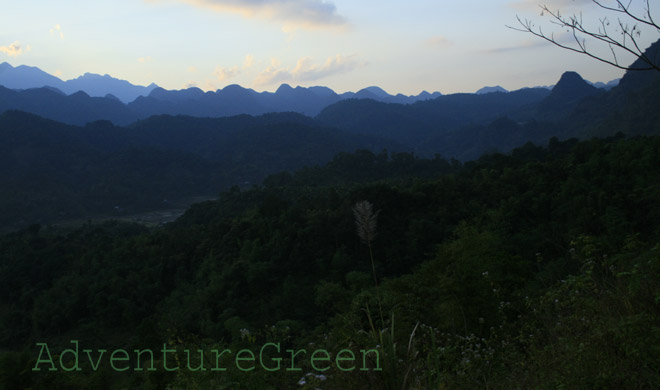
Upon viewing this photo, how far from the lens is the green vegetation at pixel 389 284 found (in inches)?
111

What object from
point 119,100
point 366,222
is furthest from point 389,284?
point 119,100

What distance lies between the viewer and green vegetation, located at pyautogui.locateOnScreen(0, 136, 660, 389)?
283 centimetres

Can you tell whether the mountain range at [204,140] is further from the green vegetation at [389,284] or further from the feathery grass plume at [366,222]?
the feathery grass plume at [366,222]

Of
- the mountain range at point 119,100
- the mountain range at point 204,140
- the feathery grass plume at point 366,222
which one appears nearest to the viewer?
the feathery grass plume at point 366,222

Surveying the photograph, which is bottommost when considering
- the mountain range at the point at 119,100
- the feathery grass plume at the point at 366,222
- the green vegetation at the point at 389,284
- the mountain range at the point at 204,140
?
the green vegetation at the point at 389,284

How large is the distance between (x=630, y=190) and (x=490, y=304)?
10.9 m

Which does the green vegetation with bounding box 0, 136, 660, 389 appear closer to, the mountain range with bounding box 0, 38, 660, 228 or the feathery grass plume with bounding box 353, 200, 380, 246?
the feathery grass plume with bounding box 353, 200, 380, 246

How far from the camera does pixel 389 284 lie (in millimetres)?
8289

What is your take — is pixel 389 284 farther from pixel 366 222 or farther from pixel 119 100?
pixel 119 100

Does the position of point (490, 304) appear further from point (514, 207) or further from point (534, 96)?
point (534, 96)

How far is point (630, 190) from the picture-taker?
1360cm

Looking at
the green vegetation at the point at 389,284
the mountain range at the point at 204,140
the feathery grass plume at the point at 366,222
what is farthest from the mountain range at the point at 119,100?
the feathery grass plume at the point at 366,222

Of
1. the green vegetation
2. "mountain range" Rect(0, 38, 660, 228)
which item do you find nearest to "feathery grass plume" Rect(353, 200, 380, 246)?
the green vegetation

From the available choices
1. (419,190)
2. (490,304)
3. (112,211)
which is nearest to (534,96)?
(112,211)
